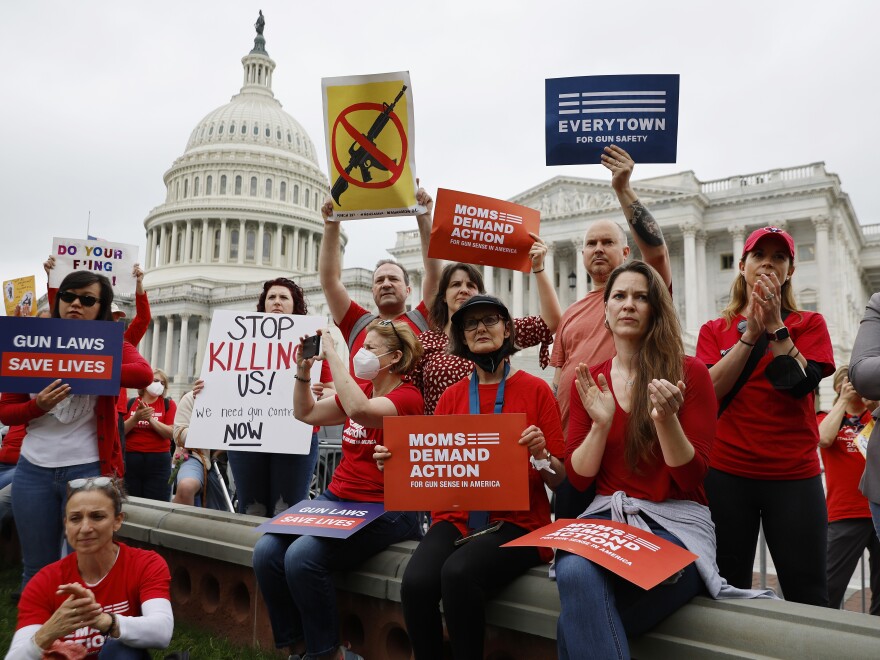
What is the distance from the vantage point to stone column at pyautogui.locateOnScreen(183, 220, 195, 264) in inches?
3327

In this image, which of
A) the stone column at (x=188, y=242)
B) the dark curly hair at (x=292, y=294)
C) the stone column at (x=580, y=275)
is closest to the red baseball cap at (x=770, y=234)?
the dark curly hair at (x=292, y=294)

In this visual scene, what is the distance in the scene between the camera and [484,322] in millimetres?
3852

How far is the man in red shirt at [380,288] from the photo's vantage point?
5.20m

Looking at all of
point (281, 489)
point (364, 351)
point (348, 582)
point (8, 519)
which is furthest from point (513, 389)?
point (8, 519)

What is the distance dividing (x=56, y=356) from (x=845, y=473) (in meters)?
5.33

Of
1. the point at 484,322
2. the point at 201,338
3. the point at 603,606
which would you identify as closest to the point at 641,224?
the point at 484,322

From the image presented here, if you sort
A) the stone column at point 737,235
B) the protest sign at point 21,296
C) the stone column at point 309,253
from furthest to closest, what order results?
the stone column at point 309,253 < the stone column at point 737,235 < the protest sign at point 21,296

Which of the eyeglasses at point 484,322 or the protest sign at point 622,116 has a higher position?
the protest sign at point 622,116

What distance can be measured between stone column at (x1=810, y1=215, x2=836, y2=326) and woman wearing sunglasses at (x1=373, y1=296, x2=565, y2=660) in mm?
44621

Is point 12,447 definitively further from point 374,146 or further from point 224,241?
point 224,241

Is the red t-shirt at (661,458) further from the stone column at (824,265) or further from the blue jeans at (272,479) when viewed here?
the stone column at (824,265)

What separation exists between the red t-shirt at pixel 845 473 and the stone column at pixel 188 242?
84982mm

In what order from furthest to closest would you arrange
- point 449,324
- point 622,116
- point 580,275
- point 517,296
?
point 517,296, point 580,275, point 622,116, point 449,324

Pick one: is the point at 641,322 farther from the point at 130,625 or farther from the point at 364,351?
the point at 130,625
